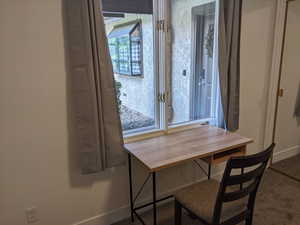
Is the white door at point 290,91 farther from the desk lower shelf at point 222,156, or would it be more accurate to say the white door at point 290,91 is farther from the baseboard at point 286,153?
the desk lower shelf at point 222,156

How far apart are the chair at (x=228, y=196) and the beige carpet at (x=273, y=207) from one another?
1.42ft

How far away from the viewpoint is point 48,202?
6.03 ft

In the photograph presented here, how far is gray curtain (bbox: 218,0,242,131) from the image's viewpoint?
2.18 metres

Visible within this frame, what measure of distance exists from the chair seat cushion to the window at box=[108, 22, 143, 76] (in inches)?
45.2

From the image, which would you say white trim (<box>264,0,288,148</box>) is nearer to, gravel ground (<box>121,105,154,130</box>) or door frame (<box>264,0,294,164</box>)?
door frame (<box>264,0,294,164</box>)

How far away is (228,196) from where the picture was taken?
145cm

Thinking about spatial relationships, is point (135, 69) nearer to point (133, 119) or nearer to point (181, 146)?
point (133, 119)

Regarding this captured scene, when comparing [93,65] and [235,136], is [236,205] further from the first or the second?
[93,65]

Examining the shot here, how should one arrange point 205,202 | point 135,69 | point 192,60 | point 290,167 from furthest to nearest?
point 290,167 → point 192,60 → point 135,69 → point 205,202

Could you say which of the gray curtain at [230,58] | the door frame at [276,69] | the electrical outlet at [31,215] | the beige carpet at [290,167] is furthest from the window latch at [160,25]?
the beige carpet at [290,167]

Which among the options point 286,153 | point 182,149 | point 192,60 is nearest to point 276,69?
point 192,60

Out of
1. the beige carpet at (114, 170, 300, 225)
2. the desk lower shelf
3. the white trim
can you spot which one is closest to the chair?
the desk lower shelf

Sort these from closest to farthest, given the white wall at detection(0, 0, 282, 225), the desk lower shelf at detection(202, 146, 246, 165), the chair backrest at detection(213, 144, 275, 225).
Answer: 1. the chair backrest at detection(213, 144, 275, 225)
2. the white wall at detection(0, 0, 282, 225)
3. the desk lower shelf at detection(202, 146, 246, 165)

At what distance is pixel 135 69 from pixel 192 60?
0.76 metres
